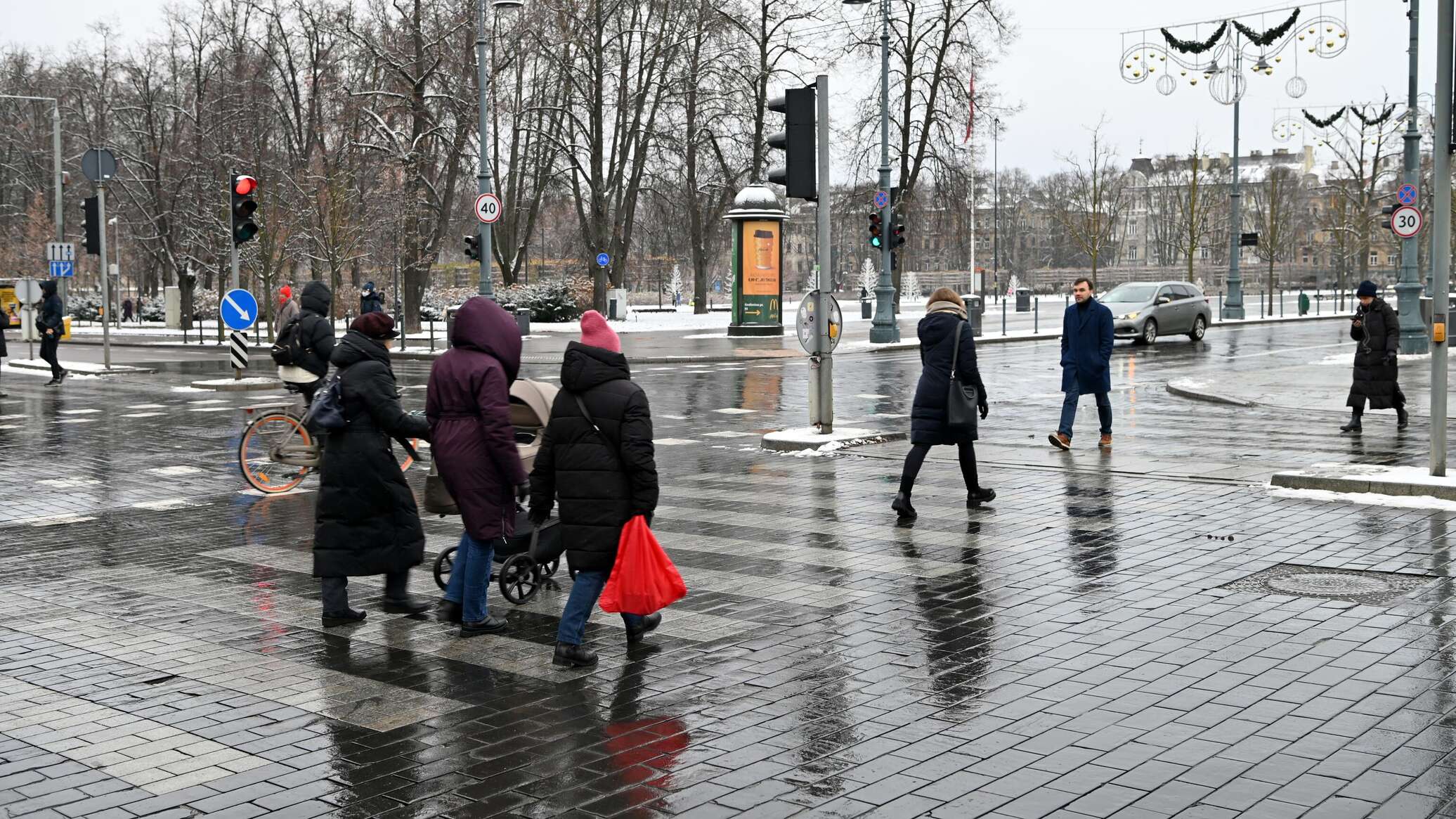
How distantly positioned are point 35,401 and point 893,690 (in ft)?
68.6

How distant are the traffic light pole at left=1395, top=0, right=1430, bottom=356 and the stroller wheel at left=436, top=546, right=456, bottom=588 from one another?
23234mm

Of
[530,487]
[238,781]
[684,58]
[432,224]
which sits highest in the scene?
[684,58]

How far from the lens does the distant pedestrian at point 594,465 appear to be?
659cm

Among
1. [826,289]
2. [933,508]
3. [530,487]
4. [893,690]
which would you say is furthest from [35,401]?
[893,690]

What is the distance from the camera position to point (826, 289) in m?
15.1

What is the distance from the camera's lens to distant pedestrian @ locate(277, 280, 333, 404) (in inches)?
452

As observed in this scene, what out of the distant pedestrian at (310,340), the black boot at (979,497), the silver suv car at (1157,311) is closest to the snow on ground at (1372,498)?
the black boot at (979,497)

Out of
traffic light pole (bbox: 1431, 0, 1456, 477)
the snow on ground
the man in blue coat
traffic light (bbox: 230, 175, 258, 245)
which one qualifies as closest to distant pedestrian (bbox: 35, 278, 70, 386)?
traffic light (bbox: 230, 175, 258, 245)

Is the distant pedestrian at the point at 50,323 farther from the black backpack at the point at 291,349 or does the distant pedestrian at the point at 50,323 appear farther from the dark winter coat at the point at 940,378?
the dark winter coat at the point at 940,378

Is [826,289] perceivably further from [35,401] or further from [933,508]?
[35,401]

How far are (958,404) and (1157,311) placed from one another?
2692 centimetres

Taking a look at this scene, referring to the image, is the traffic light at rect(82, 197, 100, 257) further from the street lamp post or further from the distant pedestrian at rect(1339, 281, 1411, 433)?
the distant pedestrian at rect(1339, 281, 1411, 433)

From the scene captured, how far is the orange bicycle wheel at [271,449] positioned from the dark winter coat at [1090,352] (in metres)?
7.56

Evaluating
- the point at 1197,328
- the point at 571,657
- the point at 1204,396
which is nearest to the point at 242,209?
the point at 1204,396
